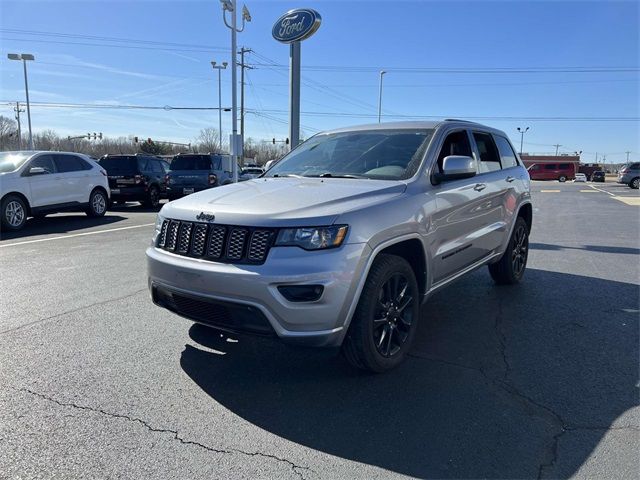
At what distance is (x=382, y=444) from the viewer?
2.65 m

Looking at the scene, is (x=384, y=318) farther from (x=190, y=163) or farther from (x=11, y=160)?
(x=190, y=163)

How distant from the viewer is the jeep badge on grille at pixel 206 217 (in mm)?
3178

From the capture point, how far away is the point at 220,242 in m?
3.12

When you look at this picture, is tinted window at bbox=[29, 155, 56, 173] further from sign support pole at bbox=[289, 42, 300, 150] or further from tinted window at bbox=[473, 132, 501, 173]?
tinted window at bbox=[473, 132, 501, 173]

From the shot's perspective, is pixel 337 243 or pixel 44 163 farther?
pixel 44 163

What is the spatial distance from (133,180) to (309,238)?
46.4 feet

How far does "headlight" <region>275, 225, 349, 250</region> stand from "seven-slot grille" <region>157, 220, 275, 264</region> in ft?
0.25

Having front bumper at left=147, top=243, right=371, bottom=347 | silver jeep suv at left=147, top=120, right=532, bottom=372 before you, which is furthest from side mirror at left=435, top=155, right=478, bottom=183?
front bumper at left=147, top=243, right=371, bottom=347

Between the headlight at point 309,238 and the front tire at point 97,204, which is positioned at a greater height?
the headlight at point 309,238

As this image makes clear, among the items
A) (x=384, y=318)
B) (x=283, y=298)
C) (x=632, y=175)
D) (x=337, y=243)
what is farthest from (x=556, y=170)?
(x=283, y=298)

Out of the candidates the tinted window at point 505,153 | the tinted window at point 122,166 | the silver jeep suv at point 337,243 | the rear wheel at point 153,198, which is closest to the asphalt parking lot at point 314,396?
the silver jeep suv at point 337,243

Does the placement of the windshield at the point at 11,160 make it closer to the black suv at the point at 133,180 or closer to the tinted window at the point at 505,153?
the black suv at the point at 133,180

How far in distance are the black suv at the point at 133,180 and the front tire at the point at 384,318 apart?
13838 mm

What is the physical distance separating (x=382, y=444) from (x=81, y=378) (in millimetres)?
2171
